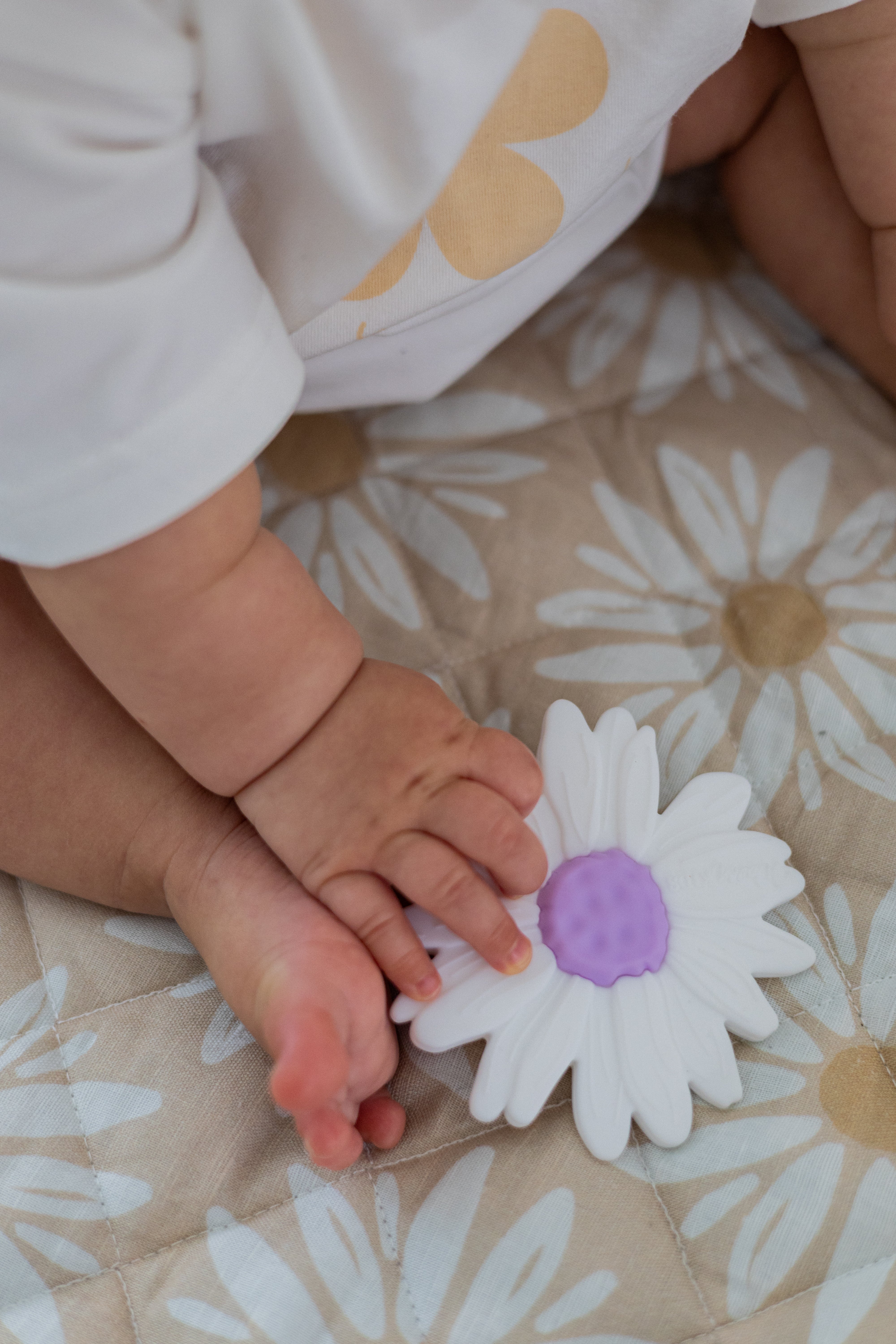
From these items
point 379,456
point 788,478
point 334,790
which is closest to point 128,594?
point 334,790

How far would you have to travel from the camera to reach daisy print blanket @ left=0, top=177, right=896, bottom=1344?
0.38 meters

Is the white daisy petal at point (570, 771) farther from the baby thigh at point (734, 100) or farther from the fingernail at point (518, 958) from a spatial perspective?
the baby thigh at point (734, 100)

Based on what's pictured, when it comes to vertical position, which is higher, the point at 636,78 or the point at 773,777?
the point at 636,78

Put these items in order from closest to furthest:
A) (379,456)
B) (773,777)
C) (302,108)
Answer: (302,108) → (773,777) → (379,456)

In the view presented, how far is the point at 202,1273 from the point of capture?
39cm

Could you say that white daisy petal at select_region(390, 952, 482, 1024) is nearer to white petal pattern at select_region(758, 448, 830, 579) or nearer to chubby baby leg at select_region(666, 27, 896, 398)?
white petal pattern at select_region(758, 448, 830, 579)

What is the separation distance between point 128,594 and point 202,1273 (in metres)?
0.23

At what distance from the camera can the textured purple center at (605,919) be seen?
0.41 metres

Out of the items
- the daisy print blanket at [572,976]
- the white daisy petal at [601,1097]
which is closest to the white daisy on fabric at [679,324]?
the daisy print blanket at [572,976]

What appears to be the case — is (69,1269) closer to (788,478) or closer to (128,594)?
(128,594)

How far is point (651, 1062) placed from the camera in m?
0.39

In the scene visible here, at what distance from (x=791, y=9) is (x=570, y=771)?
0.33 m

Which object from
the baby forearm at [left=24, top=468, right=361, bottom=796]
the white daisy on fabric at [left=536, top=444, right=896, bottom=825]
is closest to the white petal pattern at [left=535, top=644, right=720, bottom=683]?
the white daisy on fabric at [left=536, top=444, right=896, bottom=825]

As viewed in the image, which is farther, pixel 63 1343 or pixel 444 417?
pixel 444 417
